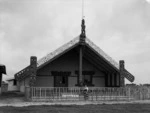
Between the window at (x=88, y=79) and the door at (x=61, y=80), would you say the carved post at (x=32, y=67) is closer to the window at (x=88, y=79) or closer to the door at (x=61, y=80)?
the door at (x=61, y=80)

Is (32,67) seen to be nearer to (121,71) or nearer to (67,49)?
(67,49)

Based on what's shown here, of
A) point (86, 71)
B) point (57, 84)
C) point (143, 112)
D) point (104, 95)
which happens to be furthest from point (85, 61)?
point (143, 112)

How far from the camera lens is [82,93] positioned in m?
23.5

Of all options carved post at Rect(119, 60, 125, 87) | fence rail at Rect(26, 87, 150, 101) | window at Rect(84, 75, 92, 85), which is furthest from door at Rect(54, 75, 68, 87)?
carved post at Rect(119, 60, 125, 87)

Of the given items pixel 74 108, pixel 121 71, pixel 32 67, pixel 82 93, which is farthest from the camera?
pixel 121 71

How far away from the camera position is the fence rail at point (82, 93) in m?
22.4

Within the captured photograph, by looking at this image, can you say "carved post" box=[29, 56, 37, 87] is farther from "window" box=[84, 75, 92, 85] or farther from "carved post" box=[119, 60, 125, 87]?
"window" box=[84, 75, 92, 85]

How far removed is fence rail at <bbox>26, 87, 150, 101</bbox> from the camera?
22.4 metres

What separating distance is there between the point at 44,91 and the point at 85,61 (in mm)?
8375

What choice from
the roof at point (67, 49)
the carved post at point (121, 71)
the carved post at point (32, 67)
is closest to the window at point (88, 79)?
the roof at point (67, 49)

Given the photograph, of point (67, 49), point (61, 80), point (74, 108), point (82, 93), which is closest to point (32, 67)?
point (67, 49)

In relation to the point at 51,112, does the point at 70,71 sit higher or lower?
higher

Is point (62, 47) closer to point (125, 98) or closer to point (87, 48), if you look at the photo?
point (87, 48)

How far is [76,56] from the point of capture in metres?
29.3
